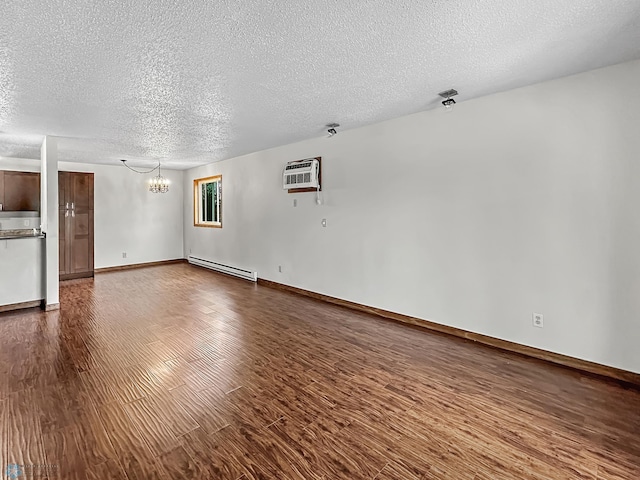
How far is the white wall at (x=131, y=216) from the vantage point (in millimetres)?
7117

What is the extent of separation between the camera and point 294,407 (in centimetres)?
215

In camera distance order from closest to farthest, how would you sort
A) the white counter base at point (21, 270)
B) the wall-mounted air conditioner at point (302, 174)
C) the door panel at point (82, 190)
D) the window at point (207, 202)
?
the white counter base at point (21, 270) → the wall-mounted air conditioner at point (302, 174) → the door panel at point (82, 190) → the window at point (207, 202)

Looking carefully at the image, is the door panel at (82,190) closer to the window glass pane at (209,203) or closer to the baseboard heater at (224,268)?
the window glass pane at (209,203)

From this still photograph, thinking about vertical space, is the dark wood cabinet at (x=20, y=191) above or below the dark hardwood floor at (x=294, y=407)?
above

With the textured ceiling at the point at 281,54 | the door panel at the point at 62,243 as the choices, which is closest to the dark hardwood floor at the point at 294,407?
the textured ceiling at the point at 281,54

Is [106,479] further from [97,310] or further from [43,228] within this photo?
[43,228]

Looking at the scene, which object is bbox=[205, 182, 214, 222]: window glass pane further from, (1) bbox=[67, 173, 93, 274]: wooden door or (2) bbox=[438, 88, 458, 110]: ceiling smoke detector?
(2) bbox=[438, 88, 458, 110]: ceiling smoke detector

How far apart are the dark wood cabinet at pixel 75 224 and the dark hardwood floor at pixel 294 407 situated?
2.98 metres

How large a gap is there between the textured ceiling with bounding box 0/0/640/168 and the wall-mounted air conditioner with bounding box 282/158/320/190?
103 centimetres

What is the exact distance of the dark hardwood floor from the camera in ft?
5.43

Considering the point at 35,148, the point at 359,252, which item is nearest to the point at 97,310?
the point at 35,148

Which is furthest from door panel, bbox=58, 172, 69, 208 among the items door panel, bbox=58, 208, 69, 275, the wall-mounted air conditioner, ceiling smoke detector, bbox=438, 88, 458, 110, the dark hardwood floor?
ceiling smoke detector, bbox=438, 88, 458, 110

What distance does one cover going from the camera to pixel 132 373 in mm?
2594

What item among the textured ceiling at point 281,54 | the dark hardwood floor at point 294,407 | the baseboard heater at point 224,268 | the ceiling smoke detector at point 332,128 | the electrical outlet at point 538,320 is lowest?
the dark hardwood floor at point 294,407
